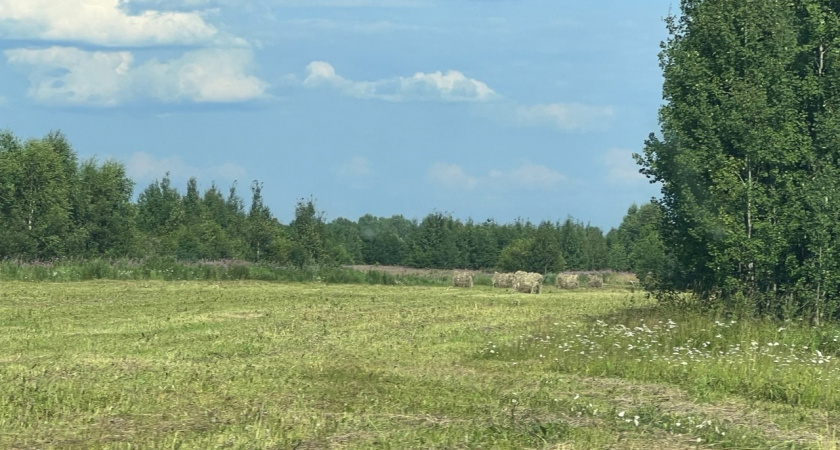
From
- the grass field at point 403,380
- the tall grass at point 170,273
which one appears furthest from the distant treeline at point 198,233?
the grass field at point 403,380

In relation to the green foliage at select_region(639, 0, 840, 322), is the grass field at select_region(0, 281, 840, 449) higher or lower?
lower

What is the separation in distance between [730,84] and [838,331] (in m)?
5.17

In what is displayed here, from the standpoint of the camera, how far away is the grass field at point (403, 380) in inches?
328

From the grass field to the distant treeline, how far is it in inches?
914

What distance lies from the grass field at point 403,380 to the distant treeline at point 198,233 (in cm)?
2321

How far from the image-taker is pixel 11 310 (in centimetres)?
1966

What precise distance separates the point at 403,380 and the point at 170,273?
22.6 m

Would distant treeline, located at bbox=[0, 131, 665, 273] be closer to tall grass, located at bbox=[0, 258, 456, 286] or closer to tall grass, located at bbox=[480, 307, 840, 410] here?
tall grass, located at bbox=[0, 258, 456, 286]

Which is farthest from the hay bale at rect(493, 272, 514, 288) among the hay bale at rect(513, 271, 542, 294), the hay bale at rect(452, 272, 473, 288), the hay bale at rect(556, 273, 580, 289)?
the hay bale at rect(556, 273, 580, 289)

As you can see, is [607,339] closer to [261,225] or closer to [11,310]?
[11,310]

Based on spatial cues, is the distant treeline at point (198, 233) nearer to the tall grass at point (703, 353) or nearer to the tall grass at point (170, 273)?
the tall grass at point (170, 273)

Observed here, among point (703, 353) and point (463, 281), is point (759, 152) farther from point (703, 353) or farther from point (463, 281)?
point (463, 281)

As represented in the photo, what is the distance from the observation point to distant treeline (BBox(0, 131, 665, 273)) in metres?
52.8

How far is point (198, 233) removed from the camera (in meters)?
63.8
